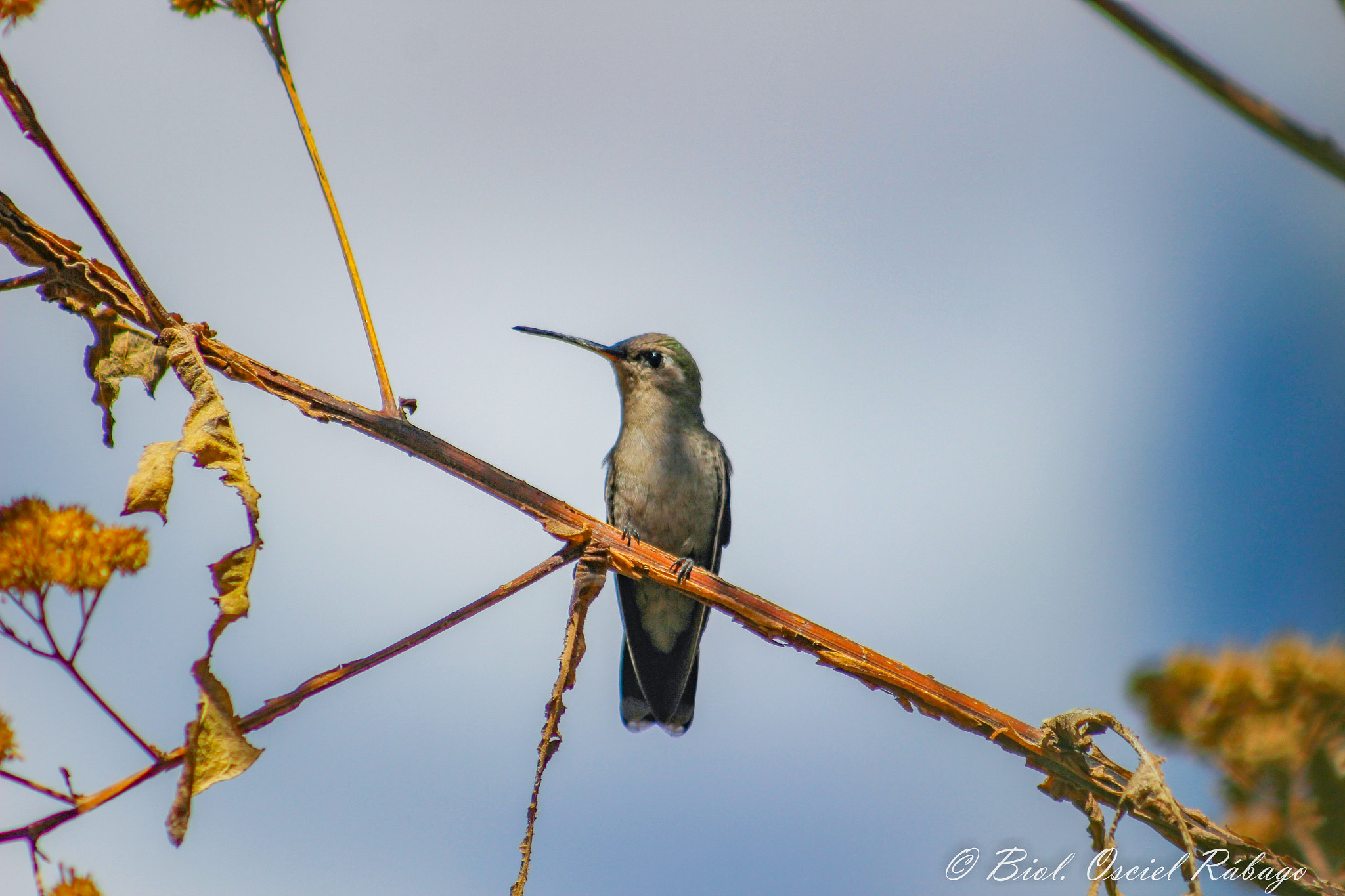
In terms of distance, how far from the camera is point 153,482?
7.43ft

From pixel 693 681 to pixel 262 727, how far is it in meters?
5.12

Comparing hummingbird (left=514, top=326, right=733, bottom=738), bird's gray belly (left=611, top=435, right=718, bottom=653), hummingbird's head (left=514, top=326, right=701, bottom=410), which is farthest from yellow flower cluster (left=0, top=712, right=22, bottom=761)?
hummingbird's head (left=514, top=326, right=701, bottom=410)

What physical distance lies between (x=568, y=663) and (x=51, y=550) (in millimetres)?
1177

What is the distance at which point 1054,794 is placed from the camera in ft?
8.74

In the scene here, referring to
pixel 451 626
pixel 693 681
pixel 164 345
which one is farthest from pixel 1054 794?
pixel 693 681

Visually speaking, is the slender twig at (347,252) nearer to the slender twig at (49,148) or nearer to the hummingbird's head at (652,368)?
the slender twig at (49,148)

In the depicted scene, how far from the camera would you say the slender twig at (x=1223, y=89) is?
1304mm

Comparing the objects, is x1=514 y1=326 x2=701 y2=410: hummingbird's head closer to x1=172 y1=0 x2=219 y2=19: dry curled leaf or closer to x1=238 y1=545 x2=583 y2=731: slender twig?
x1=172 y1=0 x2=219 y2=19: dry curled leaf

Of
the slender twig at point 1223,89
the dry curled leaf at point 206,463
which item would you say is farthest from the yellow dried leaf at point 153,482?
the slender twig at point 1223,89

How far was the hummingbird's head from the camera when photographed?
7.62 meters

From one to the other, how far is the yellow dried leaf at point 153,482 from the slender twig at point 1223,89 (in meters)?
2.09

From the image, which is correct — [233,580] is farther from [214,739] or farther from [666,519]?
[666,519]

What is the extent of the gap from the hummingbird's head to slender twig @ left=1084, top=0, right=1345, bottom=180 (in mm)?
6109

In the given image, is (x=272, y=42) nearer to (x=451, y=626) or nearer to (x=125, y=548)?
(x=125, y=548)
